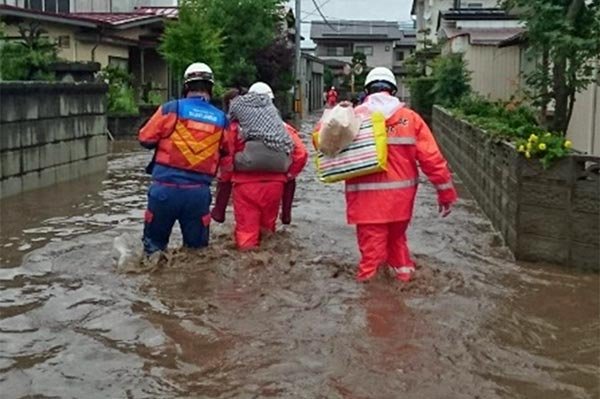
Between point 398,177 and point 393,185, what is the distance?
0.08 m

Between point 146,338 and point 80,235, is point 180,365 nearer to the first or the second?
point 146,338

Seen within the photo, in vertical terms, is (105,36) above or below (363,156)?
above

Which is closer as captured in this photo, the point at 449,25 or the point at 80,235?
the point at 80,235

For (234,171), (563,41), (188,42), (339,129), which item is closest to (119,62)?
(188,42)

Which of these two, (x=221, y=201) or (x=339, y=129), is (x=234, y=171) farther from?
(x=339, y=129)

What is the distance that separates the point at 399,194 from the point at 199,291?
5.87 ft

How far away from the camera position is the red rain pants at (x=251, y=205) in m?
7.94

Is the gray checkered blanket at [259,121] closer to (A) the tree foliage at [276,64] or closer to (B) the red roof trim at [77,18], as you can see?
(B) the red roof trim at [77,18]

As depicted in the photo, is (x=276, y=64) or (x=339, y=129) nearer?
(x=339, y=129)

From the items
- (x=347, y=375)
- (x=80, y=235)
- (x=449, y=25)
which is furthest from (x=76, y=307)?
(x=449, y=25)

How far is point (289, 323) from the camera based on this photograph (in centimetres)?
595

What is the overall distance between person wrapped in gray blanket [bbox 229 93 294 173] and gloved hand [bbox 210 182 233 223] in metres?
0.74

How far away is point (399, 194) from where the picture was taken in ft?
21.9

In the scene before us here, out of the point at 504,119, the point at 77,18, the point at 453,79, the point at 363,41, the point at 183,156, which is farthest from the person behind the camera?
the point at 363,41
